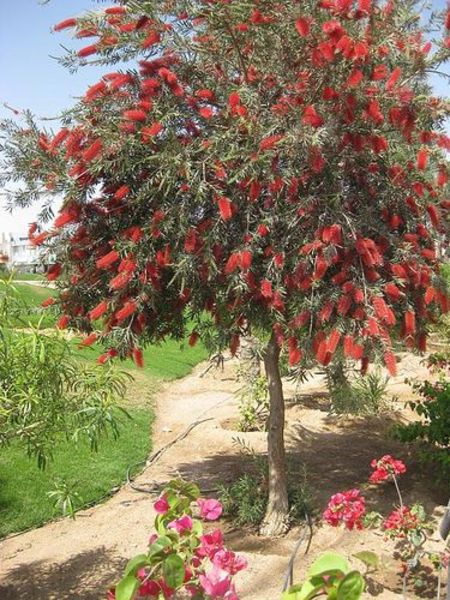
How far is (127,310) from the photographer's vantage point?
376 cm

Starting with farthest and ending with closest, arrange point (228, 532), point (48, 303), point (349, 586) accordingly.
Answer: point (228, 532), point (48, 303), point (349, 586)

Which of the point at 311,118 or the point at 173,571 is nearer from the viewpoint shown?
the point at 173,571

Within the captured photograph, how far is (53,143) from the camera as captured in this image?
12.8 ft

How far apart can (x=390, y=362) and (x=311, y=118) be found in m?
1.42

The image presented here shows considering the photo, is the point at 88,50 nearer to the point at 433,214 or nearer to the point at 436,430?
the point at 433,214

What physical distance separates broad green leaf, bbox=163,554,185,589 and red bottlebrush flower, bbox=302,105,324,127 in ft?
8.68

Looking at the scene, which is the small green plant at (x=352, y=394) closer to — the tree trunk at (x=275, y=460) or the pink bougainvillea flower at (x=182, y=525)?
the tree trunk at (x=275, y=460)

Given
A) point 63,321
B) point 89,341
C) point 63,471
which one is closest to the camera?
point 89,341

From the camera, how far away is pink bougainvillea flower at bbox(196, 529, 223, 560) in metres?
1.76

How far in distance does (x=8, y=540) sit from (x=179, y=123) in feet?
12.2

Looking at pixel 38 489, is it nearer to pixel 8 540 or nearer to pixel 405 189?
pixel 8 540

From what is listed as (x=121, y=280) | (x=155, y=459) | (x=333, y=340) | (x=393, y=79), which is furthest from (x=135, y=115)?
(x=155, y=459)

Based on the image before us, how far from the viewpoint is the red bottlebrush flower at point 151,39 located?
12.3ft

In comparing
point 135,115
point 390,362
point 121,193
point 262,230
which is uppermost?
point 135,115
